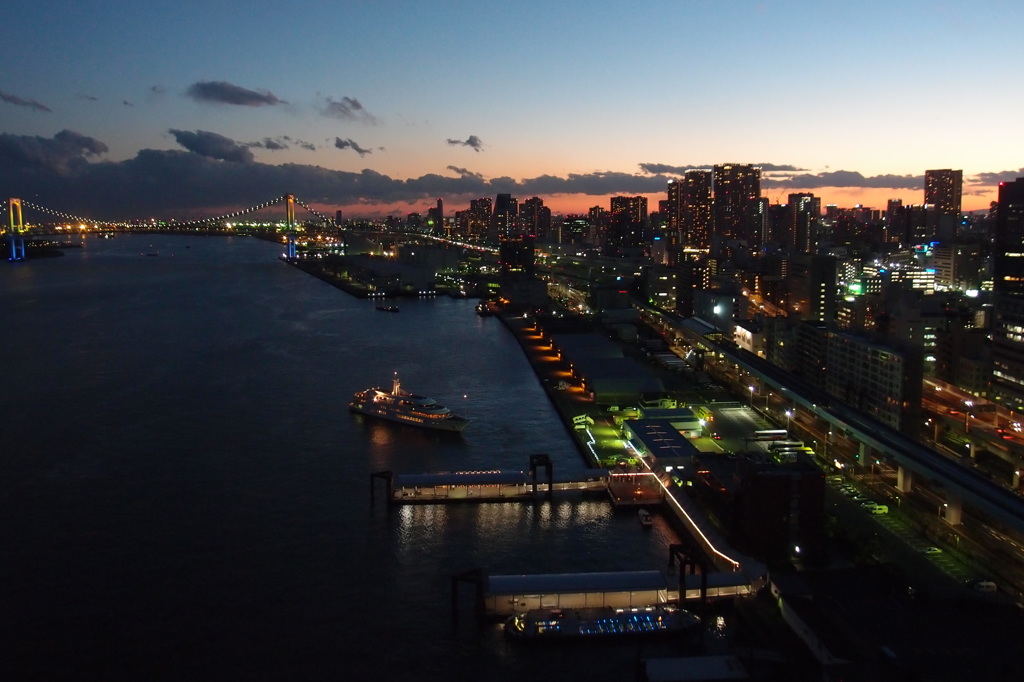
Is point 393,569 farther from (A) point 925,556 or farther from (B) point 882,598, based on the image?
(A) point 925,556

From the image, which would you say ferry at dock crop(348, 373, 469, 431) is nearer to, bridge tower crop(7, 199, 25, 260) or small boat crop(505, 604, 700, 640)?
small boat crop(505, 604, 700, 640)

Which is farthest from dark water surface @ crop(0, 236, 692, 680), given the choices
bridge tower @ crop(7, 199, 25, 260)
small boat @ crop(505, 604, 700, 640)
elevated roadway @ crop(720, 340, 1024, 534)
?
bridge tower @ crop(7, 199, 25, 260)

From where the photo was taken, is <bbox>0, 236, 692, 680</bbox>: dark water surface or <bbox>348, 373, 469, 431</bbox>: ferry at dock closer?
<bbox>0, 236, 692, 680</bbox>: dark water surface

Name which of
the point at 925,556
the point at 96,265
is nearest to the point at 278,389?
the point at 925,556

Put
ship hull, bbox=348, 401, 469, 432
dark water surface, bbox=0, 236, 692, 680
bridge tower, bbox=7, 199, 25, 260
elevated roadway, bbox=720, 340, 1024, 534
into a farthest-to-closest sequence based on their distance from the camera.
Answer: bridge tower, bbox=7, 199, 25, 260
ship hull, bbox=348, 401, 469, 432
elevated roadway, bbox=720, 340, 1024, 534
dark water surface, bbox=0, 236, 692, 680

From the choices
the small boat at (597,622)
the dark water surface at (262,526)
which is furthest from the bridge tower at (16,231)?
the small boat at (597,622)

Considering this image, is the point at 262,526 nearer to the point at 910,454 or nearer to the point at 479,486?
the point at 479,486
